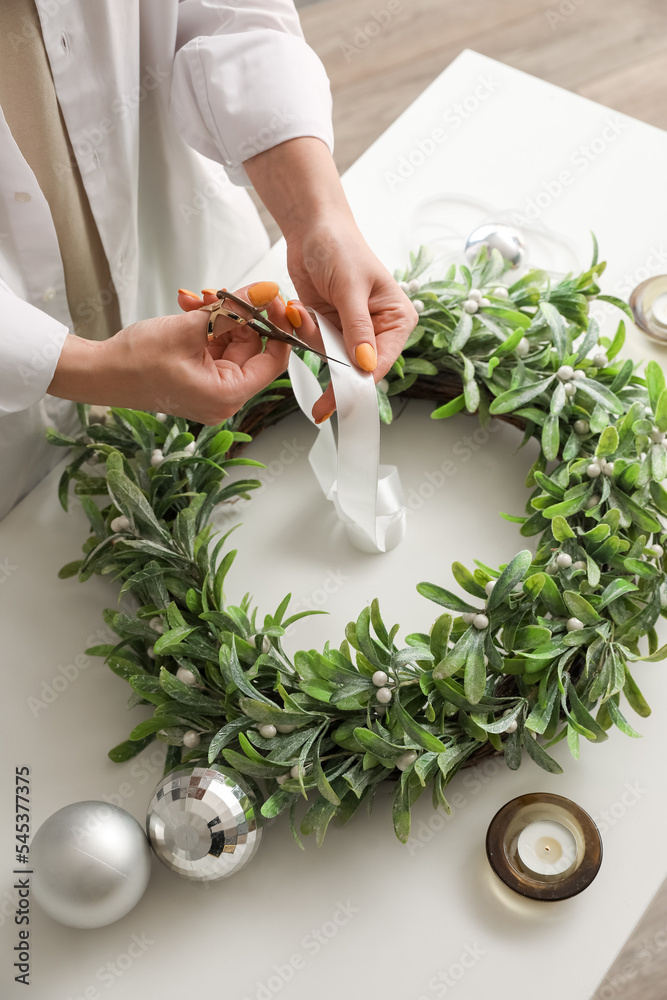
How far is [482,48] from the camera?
2.85 metres

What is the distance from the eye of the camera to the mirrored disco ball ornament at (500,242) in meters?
1.33

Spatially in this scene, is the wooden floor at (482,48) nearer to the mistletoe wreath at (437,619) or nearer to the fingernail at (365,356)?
the mistletoe wreath at (437,619)

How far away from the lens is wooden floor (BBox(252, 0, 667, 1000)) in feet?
8.99

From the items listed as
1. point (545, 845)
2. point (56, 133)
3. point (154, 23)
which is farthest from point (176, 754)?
point (154, 23)

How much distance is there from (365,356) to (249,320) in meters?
0.14

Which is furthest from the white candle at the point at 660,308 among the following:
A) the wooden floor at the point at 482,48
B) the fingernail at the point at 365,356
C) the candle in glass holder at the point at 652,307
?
the wooden floor at the point at 482,48

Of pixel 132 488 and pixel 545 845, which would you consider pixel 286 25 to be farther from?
pixel 545 845

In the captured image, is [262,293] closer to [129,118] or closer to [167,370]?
[167,370]

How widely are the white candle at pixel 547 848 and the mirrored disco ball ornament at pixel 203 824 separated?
0.94 feet

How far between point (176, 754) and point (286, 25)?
0.94 metres

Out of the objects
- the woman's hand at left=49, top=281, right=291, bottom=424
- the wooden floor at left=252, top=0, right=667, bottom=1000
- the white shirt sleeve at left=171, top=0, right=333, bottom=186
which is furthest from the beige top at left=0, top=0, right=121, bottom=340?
the wooden floor at left=252, top=0, right=667, bottom=1000

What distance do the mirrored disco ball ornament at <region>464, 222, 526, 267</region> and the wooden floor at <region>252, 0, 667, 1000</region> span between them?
1.44 meters

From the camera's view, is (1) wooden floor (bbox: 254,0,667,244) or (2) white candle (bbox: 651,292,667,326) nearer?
(2) white candle (bbox: 651,292,667,326)

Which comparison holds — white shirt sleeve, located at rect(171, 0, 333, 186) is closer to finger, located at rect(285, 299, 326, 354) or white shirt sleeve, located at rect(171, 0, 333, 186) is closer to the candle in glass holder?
finger, located at rect(285, 299, 326, 354)
